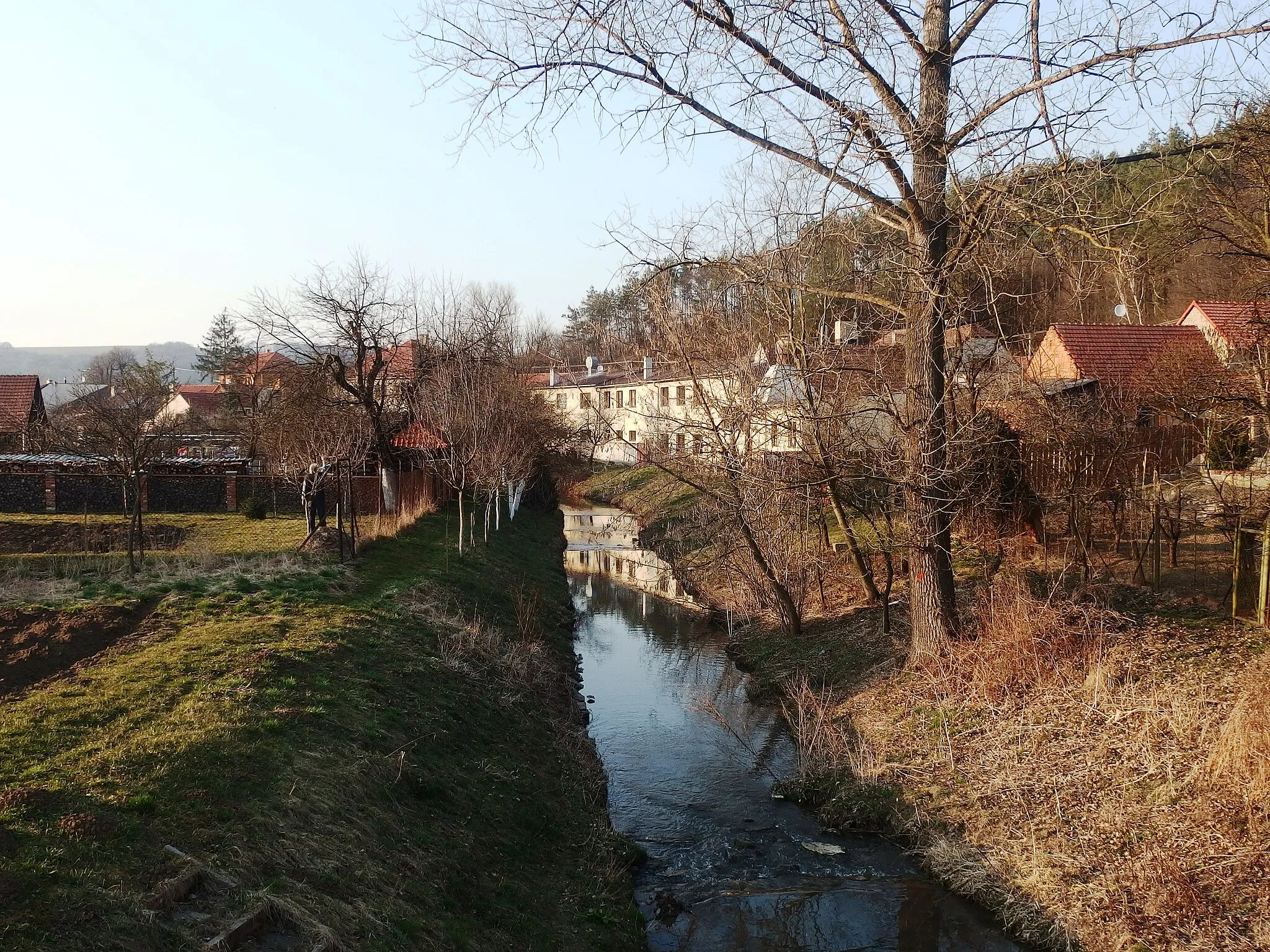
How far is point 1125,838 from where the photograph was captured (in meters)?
8.27

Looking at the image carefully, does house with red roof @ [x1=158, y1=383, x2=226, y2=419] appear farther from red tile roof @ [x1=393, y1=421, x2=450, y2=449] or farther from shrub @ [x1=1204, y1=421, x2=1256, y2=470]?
shrub @ [x1=1204, y1=421, x2=1256, y2=470]

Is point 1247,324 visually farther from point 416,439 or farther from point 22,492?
point 22,492

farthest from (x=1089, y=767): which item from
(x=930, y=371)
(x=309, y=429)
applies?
(x=309, y=429)

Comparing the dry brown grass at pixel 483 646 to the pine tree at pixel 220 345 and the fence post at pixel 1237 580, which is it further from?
the pine tree at pixel 220 345

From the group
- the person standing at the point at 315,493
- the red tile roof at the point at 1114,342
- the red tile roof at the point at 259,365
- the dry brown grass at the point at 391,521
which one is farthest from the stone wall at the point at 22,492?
the red tile roof at the point at 1114,342

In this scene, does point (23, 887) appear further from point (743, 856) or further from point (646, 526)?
point (646, 526)

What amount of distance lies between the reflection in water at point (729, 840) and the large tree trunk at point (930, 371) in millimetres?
2965

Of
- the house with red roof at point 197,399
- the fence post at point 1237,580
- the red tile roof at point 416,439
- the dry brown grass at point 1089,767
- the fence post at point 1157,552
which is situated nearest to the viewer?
the dry brown grass at point 1089,767

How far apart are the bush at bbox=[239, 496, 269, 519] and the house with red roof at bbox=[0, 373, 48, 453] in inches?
411

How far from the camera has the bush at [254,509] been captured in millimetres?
24328

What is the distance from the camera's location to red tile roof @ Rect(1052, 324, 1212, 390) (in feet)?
76.3

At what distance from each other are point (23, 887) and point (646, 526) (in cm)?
2901

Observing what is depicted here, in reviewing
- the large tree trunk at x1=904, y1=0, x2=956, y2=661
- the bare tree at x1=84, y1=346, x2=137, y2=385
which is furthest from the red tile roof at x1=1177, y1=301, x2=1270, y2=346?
the bare tree at x1=84, y1=346, x2=137, y2=385

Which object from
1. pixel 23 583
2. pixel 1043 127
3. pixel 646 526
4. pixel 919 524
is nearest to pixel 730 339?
pixel 919 524
